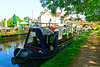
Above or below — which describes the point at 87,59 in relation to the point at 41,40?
below

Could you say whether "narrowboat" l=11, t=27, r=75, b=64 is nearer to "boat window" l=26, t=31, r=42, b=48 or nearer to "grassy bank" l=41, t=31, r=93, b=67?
"boat window" l=26, t=31, r=42, b=48

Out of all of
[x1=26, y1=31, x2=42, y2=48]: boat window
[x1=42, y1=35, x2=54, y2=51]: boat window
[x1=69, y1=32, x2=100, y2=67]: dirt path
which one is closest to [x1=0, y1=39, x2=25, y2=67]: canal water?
[x1=26, y1=31, x2=42, y2=48]: boat window

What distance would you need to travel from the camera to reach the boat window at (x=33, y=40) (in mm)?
7266

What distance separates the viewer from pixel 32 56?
21.6 ft

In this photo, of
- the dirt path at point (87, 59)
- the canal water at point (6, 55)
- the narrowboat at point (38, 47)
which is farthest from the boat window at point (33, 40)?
the dirt path at point (87, 59)

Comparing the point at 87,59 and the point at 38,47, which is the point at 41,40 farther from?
the point at 87,59

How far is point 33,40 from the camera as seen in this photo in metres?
7.42

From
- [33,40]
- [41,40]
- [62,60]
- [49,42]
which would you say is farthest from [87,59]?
[33,40]

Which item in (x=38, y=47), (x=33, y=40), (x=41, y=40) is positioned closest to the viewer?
(x=41, y=40)

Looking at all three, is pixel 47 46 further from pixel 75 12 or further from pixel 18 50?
pixel 75 12

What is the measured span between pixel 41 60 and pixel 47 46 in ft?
3.48

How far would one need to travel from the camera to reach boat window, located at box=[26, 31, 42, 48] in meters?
7.27

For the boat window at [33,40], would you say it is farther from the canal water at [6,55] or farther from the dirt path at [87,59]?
the dirt path at [87,59]

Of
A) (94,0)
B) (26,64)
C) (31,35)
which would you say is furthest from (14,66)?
(94,0)
